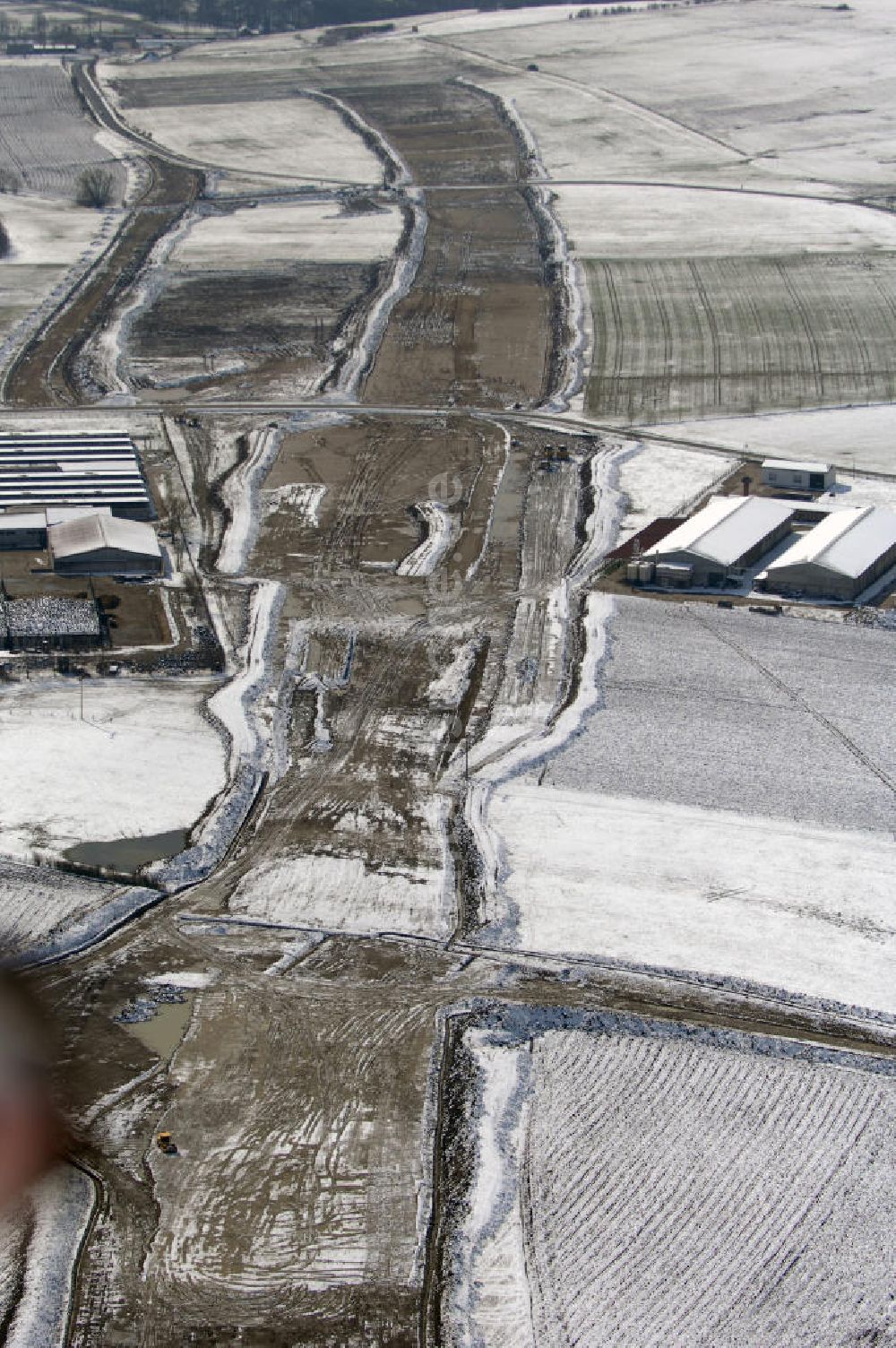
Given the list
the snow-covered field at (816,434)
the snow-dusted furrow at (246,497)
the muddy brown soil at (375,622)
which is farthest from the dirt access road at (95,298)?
the snow-covered field at (816,434)

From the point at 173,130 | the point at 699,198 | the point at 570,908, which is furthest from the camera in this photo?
the point at 173,130

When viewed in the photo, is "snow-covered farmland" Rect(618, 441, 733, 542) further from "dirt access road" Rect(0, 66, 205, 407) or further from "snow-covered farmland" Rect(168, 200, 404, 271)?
"snow-covered farmland" Rect(168, 200, 404, 271)

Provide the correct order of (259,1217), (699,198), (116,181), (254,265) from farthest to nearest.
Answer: (116,181) < (699,198) < (254,265) < (259,1217)

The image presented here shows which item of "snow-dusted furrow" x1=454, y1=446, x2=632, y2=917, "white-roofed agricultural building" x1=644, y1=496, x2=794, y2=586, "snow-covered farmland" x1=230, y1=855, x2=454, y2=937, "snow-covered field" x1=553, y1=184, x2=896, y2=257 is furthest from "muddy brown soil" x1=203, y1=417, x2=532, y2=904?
"snow-covered field" x1=553, y1=184, x2=896, y2=257

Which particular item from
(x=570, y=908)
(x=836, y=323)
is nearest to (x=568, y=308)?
(x=836, y=323)

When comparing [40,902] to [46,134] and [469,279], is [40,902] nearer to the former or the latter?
[469,279]

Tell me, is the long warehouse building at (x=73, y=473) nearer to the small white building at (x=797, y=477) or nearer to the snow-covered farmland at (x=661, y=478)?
the snow-covered farmland at (x=661, y=478)

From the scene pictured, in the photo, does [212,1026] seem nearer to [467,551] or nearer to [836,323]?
[467,551]
